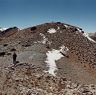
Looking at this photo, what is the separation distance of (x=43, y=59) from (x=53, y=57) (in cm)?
304

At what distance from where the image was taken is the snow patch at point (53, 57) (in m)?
44.3

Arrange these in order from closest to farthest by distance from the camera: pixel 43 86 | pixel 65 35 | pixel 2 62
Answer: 1. pixel 43 86
2. pixel 2 62
3. pixel 65 35

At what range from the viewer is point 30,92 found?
32.9 meters

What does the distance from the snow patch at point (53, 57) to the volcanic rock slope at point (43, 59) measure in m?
0.45

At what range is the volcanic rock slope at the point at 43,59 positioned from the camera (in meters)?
34.9

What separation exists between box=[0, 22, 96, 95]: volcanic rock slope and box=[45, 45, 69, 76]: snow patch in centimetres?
45

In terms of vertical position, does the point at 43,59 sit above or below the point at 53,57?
below

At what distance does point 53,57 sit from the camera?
51188 millimetres

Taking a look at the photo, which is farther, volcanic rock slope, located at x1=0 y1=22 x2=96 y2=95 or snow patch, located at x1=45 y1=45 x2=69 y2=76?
snow patch, located at x1=45 y1=45 x2=69 y2=76

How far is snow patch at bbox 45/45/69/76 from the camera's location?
1746 inches

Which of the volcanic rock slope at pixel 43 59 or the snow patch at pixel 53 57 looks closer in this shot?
the volcanic rock slope at pixel 43 59

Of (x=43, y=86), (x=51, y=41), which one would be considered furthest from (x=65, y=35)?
(x=43, y=86)

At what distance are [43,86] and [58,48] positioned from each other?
22656 millimetres

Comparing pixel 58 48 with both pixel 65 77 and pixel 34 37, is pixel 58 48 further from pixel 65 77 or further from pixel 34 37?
pixel 65 77
